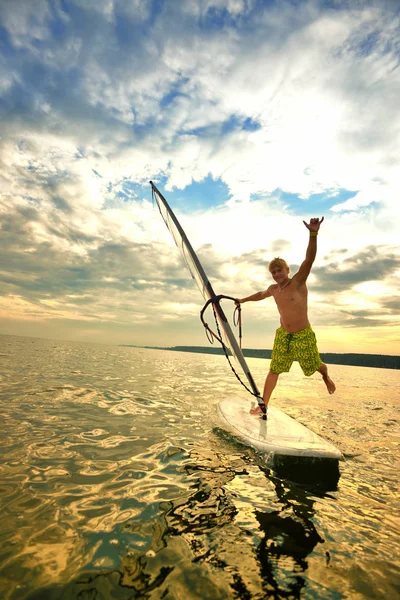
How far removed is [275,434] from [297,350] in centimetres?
177

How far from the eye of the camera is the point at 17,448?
15.4 feet

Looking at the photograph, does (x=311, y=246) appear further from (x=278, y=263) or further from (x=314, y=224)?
(x=278, y=263)

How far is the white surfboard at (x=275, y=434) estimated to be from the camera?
4348 mm

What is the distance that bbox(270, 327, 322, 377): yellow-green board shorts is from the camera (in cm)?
605

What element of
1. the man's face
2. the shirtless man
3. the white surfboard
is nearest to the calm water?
the white surfboard

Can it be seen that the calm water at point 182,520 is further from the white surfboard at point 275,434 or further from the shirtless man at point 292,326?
the shirtless man at point 292,326

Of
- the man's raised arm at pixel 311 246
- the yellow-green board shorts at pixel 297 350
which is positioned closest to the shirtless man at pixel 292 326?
the yellow-green board shorts at pixel 297 350

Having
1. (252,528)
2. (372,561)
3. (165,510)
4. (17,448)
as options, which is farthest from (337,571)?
(17,448)

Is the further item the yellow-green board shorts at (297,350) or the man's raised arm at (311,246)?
the yellow-green board shorts at (297,350)

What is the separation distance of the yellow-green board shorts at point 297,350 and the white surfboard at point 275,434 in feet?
A: 3.43

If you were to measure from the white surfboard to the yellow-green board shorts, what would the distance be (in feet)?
3.43

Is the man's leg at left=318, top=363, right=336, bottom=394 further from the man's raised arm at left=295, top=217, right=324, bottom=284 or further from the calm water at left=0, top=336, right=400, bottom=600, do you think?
the man's raised arm at left=295, top=217, right=324, bottom=284

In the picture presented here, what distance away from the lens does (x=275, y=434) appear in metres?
5.07

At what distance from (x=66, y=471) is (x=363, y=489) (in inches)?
155
